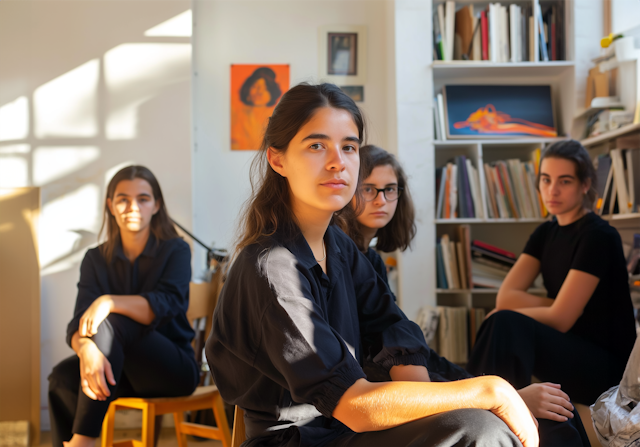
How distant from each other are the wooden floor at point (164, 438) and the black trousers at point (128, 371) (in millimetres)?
732

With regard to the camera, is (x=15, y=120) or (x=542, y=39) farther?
(x=542, y=39)

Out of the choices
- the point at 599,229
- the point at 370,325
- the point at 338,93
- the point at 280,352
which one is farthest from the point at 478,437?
the point at 599,229

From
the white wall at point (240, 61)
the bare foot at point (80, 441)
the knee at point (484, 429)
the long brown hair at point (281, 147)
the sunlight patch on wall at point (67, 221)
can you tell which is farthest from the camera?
the white wall at point (240, 61)

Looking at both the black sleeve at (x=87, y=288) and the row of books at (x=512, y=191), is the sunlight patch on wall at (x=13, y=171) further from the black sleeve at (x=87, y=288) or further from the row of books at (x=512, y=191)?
the row of books at (x=512, y=191)

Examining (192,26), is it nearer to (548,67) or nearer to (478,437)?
(548,67)

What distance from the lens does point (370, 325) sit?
123 cm

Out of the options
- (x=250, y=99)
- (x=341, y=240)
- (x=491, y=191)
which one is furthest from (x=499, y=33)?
(x=341, y=240)

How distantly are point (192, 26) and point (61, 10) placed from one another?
0.71 m

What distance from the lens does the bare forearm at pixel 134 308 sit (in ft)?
6.24

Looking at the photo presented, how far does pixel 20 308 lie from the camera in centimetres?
275

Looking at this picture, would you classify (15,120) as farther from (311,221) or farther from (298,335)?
(298,335)

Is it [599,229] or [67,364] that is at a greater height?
[599,229]

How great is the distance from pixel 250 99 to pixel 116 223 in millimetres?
1303

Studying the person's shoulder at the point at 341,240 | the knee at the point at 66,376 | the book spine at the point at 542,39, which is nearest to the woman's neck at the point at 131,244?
the knee at the point at 66,376
